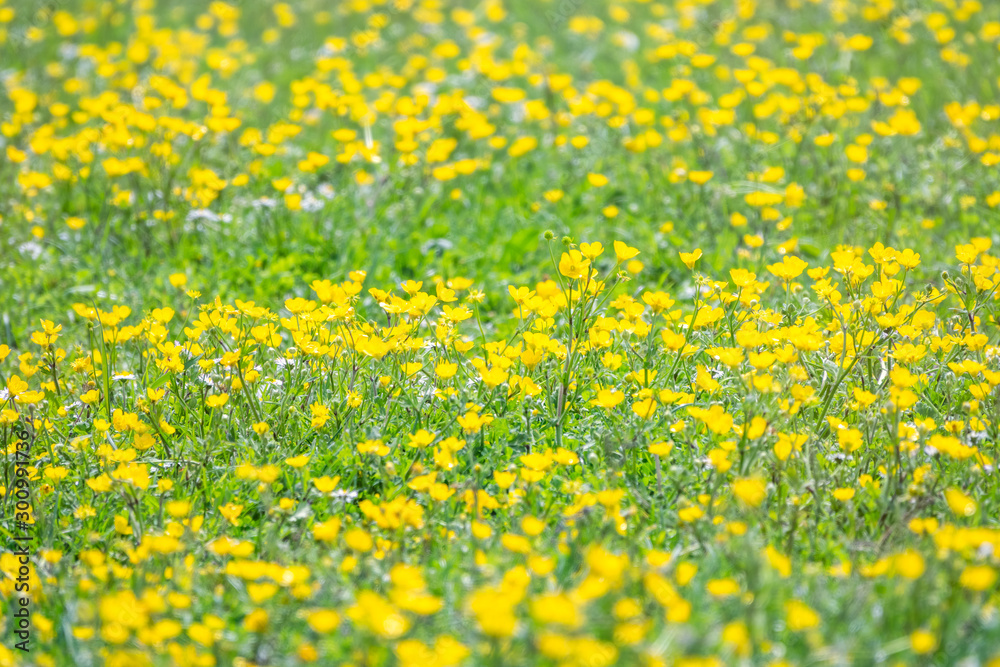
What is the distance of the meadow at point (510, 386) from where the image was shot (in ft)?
6.18

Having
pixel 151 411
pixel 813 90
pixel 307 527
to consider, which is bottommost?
pixel 307 527

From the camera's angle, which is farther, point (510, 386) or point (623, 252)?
point (623, 252)

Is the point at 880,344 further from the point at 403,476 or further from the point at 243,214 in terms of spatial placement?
the point at 243,214

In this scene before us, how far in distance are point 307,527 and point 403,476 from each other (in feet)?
0.97

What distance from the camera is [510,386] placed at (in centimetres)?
271

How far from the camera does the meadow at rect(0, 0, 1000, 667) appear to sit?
1884 mm

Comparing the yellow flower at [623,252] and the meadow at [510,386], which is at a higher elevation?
the yellow flower at [623,252]

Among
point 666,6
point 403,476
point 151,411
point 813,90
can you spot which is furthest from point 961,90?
point 151,411

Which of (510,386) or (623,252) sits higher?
(623,252)

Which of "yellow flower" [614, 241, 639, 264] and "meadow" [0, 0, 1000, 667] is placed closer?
"meadow" [0, 0, 1000, 667]

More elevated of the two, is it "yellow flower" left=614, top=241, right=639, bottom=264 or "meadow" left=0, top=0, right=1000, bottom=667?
"yellow flower" left=614, top=241, right=639, bottom=264

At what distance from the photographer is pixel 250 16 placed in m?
7.82

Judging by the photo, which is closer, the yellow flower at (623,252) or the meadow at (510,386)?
the meadow at (510,386)

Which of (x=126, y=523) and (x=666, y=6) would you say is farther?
(x=666, y=6)
